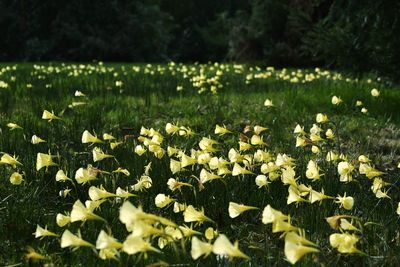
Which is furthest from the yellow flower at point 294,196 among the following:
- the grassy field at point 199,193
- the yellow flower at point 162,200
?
the yellow flower at point 162,200

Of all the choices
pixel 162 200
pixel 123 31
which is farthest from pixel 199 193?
pixel 123 31

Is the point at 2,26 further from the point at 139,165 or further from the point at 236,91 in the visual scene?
the point at 139,165

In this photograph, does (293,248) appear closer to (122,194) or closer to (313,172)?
(122,194)

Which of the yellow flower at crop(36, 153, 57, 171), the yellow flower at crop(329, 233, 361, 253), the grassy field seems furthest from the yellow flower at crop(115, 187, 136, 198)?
the yellow flower at crop(329, 233, 361, 253)

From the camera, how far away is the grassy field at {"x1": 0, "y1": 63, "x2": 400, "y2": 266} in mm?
1925

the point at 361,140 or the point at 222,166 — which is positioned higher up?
the point at 222,166

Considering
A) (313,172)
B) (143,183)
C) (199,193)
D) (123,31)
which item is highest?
(313,172)

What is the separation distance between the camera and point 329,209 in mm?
2881

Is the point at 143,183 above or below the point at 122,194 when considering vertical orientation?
below

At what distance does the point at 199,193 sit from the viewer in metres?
3.00

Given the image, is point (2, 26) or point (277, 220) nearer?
Result: point (277, 220)

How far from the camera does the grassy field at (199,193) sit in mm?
1925

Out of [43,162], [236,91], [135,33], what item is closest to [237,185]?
[43,162]

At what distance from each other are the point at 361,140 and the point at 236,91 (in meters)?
3.75
